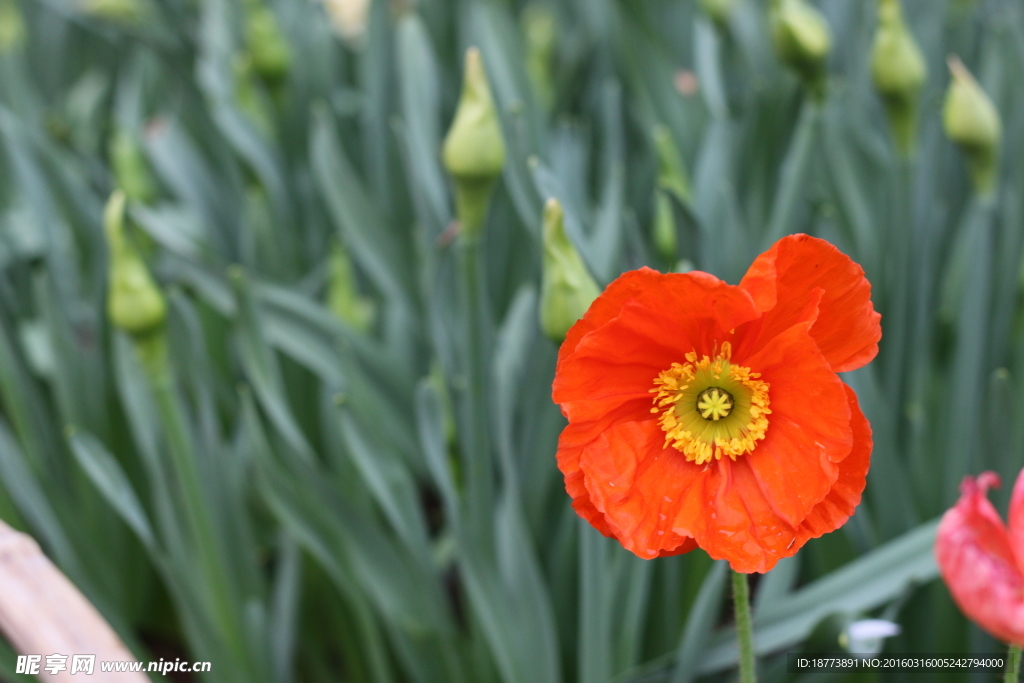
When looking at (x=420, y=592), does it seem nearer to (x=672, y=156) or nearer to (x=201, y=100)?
(x=672, y=156)

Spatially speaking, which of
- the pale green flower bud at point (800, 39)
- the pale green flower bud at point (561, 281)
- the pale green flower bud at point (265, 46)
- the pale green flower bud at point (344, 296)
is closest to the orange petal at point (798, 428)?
A: the pale green flower bud at point (561, 281)

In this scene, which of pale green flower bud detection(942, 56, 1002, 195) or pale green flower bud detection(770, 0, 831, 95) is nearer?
pale green flower bud detection(942, 56, 1002, 195)

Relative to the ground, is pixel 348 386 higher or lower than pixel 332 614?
higher

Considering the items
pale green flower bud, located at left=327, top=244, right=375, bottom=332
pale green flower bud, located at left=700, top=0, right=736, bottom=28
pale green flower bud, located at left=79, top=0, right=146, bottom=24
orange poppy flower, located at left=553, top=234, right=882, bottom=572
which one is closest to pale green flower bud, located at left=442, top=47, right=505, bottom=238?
orange poppy flower, located at left=553, top=234, right=882, bottom=572

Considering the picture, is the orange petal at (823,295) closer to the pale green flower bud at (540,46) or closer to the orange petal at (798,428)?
the orange petal at (798,428)

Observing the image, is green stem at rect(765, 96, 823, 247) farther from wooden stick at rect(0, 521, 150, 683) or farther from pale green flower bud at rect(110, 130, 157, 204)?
pale green flower bud at rect(110, 130, 157, 204)

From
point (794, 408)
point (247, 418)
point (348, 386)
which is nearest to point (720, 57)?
point (348, 386)
